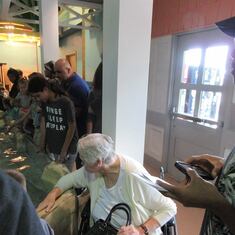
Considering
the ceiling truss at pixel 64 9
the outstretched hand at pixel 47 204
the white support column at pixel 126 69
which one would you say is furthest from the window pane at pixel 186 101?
the ceiling truss at pixel 64 9

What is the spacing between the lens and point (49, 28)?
307 centimetres

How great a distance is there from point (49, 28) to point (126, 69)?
6.91 feet

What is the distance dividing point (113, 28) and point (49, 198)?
1061 mm

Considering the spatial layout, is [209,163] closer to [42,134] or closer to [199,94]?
[42,134]

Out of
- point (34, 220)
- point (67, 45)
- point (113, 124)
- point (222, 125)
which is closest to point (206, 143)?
point (222, 125)

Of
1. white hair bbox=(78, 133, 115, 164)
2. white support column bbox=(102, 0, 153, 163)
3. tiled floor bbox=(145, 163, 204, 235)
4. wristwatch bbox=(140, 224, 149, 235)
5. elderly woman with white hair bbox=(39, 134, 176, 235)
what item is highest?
white support column bbox=(102, 0, 153, 163)

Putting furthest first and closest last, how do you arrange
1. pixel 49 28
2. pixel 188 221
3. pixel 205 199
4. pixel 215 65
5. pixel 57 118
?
pixel 49 28 < pixel 215 65 < pixel 188 221 < pixel 57 118 < pixel 205 199

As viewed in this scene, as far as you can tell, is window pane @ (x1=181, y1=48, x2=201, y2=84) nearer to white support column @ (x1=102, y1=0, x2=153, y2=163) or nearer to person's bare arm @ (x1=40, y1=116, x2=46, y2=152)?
white support column @ (x1=102, y1=0, x2=153, y2=163)

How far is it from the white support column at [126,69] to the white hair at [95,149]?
29cm

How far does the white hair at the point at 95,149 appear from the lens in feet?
3.86

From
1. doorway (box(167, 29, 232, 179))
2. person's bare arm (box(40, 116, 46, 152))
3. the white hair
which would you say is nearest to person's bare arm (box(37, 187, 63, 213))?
the white hair

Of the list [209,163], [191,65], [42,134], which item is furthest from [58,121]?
[191,65]

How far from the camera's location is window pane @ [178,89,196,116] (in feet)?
9.39

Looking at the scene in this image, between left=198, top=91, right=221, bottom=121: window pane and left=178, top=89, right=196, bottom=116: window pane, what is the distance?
0.13 metres
